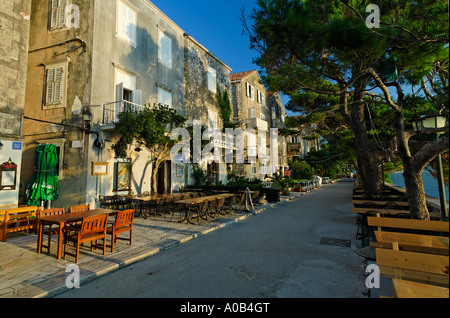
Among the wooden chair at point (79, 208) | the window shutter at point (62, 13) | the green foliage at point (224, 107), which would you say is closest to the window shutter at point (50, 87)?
the window shutter at point (62, 13)

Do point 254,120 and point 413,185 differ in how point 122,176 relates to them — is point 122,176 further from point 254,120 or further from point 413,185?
point 254,120

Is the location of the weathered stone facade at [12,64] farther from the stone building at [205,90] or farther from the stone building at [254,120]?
the stone building at [254,120]

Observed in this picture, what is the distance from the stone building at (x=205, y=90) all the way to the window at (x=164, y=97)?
71.5 inches

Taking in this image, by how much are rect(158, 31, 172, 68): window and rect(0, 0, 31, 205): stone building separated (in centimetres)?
707

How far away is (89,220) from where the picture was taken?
5.24m

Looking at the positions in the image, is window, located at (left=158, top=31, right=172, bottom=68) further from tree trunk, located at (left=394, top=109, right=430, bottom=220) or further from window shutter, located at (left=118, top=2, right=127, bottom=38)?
tree trunk, located at (left=394, top=109, right=430, bottom=220)

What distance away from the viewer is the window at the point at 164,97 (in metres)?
14.8

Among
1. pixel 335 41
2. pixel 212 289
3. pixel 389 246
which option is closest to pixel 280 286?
pixel 212 289

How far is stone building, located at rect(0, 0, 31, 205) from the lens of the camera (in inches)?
316

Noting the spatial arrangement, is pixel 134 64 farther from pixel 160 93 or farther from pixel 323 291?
pixel 323 291

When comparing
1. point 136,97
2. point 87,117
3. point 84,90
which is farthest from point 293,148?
point 87,117

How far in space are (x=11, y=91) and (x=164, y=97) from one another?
26.0 ft

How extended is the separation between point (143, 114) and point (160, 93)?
5148 mm

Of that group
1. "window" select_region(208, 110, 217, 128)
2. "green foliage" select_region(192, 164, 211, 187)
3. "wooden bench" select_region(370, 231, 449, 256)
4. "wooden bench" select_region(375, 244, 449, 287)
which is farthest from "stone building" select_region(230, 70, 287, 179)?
"wooden bench" select_region(375, 244, 449, 287)
